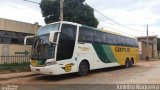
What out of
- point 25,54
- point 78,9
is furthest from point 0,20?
point 78,9

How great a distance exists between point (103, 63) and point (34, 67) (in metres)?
5.94

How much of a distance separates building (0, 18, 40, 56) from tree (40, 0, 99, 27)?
3436 millimetres

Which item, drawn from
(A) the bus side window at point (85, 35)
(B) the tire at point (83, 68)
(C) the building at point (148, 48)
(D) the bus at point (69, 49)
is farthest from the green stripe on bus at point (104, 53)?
(C) the building at point (148, 48)

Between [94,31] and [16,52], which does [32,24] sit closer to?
[16,52]

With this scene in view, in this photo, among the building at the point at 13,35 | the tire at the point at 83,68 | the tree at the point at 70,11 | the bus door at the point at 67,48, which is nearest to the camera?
the bus door at the point at 67,48

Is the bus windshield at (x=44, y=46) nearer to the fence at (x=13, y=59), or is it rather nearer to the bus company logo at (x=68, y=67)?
the bus company logo at (x=68, y=67)

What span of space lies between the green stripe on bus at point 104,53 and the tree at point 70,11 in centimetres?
763

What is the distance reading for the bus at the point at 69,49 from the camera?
41.5ft

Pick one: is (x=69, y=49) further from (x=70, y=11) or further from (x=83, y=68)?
(x=70, y=11)

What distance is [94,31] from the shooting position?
16328mm

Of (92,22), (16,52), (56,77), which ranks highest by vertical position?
(92,22)

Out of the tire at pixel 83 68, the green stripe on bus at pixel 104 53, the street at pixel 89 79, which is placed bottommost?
the street at pixel 89 79

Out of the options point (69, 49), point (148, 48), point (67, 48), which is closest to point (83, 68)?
point (69, 49)

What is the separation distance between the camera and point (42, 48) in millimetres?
13016
